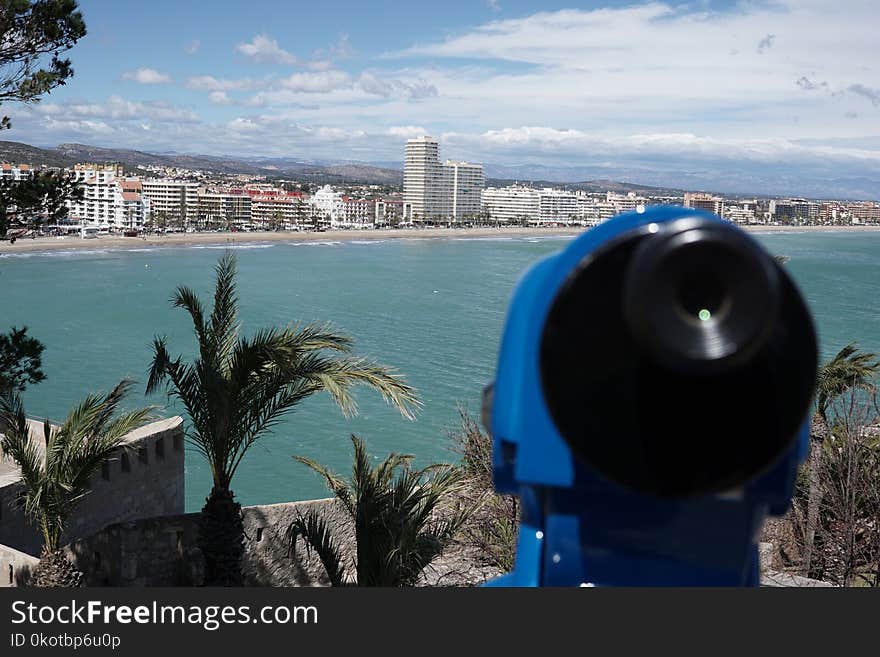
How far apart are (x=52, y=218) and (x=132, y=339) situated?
131ft

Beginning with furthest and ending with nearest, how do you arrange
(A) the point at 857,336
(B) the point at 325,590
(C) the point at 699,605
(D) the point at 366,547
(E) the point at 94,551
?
(A) the point at 857,336 → (E) the point at 94,551 → (D) the point at 366,547 → (B) the point at 325,590 → (C) the point at 699,605

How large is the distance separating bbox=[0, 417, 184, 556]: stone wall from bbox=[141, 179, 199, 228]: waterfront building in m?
147

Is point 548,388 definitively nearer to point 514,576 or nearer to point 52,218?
point 514,576

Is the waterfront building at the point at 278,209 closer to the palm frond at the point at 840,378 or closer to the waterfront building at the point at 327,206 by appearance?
the waterfront building at the point at 327,206

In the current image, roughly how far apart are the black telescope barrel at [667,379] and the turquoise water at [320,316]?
52.8ft

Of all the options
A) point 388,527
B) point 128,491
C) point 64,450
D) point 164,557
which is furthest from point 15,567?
point 388,527

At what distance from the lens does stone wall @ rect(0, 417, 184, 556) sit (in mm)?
10462

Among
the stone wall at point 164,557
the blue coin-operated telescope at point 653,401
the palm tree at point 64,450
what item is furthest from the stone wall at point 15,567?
the blue coin-operated telescope at point 653,401

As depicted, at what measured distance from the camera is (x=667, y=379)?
100cm

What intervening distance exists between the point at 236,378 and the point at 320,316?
4885 cm

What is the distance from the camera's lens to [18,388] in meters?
9.03

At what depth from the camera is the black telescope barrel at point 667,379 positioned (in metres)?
0.96

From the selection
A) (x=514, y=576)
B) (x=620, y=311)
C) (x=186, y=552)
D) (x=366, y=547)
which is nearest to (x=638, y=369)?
(x=620, y=311)

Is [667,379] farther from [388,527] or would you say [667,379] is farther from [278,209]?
[278,209]
